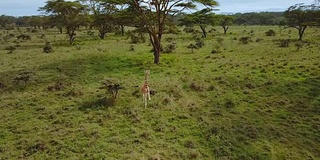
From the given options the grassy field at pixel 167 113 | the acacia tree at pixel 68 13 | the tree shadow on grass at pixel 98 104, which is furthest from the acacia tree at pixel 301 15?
the tree shadow on grass at pixel 98 104

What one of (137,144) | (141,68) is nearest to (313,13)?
(141,68)

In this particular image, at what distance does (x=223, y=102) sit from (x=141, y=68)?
956 centimetres

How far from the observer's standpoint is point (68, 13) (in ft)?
134

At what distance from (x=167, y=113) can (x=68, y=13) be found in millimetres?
32568

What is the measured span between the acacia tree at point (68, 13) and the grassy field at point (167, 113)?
18.3 metres

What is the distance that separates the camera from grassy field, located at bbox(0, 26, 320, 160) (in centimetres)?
1030

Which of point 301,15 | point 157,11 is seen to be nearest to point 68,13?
point 157,11

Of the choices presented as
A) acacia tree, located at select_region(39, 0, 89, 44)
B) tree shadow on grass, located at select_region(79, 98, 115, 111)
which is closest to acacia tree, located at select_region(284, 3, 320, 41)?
acacia tree, located at select_region(39, 0, 89, 44)

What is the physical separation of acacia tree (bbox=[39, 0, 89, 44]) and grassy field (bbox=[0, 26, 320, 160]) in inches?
719

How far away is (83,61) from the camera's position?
2591 cm

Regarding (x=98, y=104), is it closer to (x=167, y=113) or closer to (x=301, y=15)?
(x=167, y=113)

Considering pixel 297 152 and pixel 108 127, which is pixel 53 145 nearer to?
pixel 108 127

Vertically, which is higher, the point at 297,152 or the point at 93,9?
the point at 93,9

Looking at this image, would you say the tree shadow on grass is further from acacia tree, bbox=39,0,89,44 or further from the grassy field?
acacia tree, bbox=39,0,89,44
